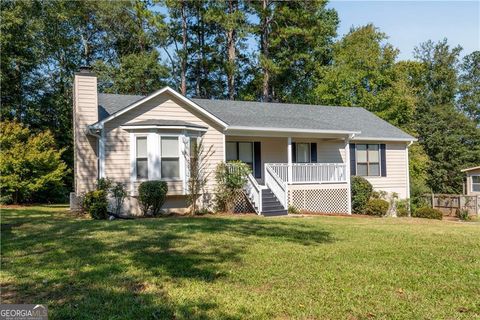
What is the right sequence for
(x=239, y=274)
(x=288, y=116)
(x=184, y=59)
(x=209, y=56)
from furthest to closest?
1. (x=209, y=56)
2. (x=184, y=59)
3. (x=288, y=116)
4. (x=239, y=274)

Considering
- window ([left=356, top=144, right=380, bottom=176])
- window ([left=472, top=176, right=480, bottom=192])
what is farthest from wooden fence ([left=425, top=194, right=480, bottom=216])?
window ([left=472, top=176, right=480, bottom=192])

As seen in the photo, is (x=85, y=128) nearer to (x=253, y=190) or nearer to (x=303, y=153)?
(x=253, y=190)

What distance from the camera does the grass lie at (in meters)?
4.44

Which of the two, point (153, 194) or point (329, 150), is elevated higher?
point (329, 150)

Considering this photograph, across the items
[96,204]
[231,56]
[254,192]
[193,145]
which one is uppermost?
[231,56]

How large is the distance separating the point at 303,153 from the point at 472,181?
19.5 meters

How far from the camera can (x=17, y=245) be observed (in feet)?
26.5

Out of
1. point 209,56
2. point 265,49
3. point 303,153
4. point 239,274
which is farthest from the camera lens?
point 209,56

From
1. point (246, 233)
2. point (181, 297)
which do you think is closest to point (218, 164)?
point (246, 233)

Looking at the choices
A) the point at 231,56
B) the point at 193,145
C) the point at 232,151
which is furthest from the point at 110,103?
the point at 231,56

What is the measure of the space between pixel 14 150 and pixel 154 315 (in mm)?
16400

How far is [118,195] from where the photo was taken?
14141mm

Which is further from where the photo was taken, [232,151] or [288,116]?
[288,116]

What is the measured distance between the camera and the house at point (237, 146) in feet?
48.2
